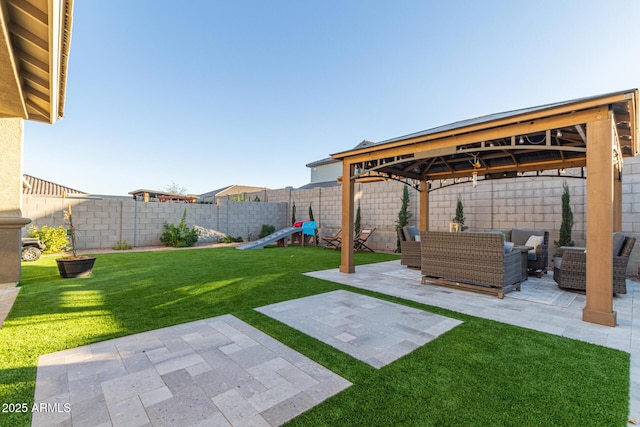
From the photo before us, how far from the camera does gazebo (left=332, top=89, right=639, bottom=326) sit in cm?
320

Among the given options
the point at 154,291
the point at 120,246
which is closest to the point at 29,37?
the point at 154,291

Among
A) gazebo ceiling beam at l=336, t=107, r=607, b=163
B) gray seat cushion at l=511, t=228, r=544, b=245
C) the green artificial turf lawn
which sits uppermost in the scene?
gazebo ceiling beam at l=336, t=107, r=607, b=163

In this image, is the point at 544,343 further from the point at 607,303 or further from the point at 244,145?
the point at 244,145

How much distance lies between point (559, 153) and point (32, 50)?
8.33 meters

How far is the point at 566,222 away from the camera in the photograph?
22.5 ft

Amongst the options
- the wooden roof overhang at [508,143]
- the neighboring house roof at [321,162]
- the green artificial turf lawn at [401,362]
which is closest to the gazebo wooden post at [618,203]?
the wooden roof overhang at [508,143]

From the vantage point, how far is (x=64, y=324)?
2988 mm

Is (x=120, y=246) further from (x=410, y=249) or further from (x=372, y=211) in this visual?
(x=410, y=249)

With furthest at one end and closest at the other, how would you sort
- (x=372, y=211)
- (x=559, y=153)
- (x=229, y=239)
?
(x=229, y=239) → (x=372, y=211) → (x=559, y=153)

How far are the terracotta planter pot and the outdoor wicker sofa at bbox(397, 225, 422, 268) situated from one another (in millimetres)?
6634

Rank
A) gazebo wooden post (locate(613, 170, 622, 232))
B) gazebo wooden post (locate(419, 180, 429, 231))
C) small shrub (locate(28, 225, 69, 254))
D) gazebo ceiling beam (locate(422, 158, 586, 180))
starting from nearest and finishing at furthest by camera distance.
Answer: gazebo wooden post (locate(613, 170, 622, 232))
gazebo ceiling beam (locate(422, 158, 586, 180))
gazebo wooden post (locate(419, 180, 429, 231))
small shrub (locate(28, 225, 69, 254))

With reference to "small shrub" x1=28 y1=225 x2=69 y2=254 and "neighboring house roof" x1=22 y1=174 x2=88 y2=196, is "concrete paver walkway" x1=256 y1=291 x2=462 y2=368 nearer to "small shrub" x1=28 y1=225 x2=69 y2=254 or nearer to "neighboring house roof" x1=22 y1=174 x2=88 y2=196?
"small shrub" x1=28 y1=225 x2=69 y2=254

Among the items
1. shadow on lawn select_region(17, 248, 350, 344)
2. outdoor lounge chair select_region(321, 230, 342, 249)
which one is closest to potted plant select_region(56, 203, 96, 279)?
shadow on lawn select_region(17, 248, 350, 344)

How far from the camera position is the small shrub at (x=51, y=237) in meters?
8.32
